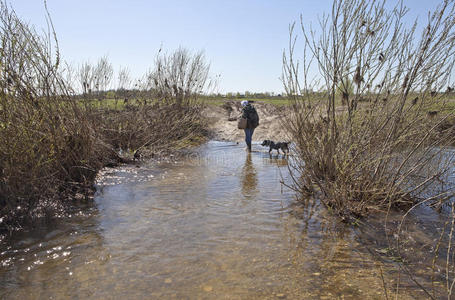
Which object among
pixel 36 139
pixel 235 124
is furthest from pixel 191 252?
pixel 235 124

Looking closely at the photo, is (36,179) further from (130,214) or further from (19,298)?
(19,298)

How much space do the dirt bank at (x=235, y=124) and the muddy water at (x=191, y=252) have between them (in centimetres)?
891

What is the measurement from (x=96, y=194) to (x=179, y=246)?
2.93 m

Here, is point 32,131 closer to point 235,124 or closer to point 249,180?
point 249,180

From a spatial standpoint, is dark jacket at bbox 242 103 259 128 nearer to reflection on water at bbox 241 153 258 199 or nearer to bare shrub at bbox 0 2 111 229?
reflection on water at bbox 241 153 258 199

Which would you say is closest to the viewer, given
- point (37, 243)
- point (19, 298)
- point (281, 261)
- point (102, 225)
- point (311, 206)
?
point (19, 298)

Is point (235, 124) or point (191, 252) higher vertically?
point (235, 124)

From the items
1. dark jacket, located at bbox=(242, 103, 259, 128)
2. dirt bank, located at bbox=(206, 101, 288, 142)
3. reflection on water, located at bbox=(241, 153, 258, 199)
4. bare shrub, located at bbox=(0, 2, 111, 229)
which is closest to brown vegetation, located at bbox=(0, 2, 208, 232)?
bare shrub, located at bbox=(0, 2, 111, 229)

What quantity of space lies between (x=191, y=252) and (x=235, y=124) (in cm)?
1450

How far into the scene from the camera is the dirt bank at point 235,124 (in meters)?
16.5

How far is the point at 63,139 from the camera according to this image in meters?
5.84

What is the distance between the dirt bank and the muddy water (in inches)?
351

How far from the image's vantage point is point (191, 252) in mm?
4215

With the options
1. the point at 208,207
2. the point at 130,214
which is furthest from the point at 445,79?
the point at 130,214
